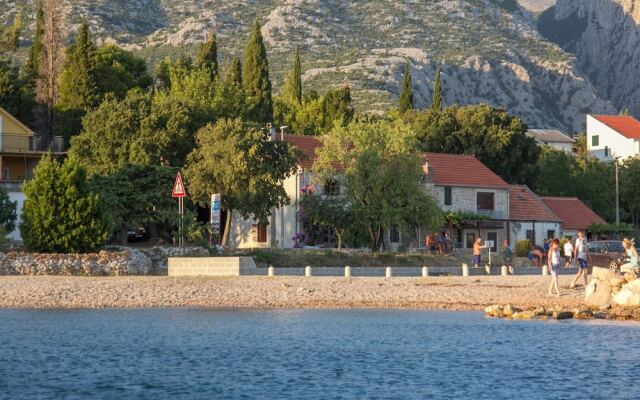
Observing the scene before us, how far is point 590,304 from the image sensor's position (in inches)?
1700

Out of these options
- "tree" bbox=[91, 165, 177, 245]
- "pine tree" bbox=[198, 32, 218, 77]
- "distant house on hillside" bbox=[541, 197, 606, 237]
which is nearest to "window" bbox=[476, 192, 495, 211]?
"distant house on hillside" bbox=[541, 197, 606, 237]

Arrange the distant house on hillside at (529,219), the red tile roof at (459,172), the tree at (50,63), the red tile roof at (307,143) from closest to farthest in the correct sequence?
the red tile roof at (307,143)
the red tile roof at (459,172)
the distant house on hillside at (529,219)
the tree at (50,63)

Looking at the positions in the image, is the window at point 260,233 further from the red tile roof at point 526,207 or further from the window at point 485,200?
the red tile roof at point 526,207

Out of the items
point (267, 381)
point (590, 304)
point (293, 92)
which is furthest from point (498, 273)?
point (293, 92)

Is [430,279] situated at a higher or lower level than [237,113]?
lower

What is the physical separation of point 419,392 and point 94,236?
1172 inches

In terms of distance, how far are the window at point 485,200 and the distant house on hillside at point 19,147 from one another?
3031 cm

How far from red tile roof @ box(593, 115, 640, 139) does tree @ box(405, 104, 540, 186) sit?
1680 inches

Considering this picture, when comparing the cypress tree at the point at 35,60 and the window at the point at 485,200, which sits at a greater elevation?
the cypress tree at the point at 35,60

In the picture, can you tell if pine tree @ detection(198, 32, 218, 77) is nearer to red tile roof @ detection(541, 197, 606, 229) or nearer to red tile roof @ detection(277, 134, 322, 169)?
red tile roof @ detection(277, 134, 322, 169)

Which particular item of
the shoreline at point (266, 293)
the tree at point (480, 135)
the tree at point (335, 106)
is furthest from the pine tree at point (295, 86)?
the shoreline at point (266, 293)

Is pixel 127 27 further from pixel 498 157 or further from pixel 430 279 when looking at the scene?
pixel 430 279

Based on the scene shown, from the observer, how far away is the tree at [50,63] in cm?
8900

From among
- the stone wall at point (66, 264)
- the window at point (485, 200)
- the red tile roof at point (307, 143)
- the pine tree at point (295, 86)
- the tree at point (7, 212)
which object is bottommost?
the stone wall at point (66, 264)
